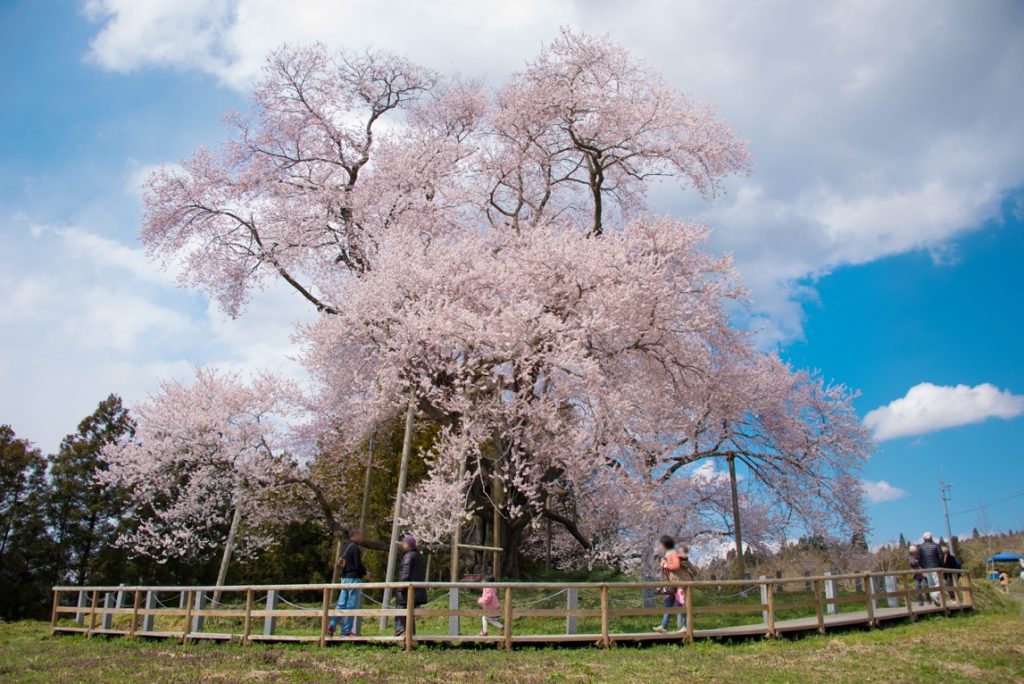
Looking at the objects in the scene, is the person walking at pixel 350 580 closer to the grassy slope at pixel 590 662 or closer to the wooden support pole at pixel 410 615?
the grassy slope at pixel 590 662

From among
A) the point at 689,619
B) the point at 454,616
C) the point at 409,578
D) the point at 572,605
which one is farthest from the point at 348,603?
the point at 689,619

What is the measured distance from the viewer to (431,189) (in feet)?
83.5

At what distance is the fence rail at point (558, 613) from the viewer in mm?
11633

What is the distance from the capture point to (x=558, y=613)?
1169cm

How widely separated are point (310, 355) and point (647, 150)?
12144mm

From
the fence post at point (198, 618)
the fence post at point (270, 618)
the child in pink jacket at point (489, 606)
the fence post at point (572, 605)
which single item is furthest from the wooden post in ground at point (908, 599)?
the fence post at point (198, 618)

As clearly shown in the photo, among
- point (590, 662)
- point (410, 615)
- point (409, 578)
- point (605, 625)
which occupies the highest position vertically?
point (409, 578)

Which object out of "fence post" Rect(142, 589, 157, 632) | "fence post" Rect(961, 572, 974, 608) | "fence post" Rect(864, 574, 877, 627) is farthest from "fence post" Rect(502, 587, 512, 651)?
"fence post" Rect(961, 572, 974, 608)

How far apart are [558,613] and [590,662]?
5.11ft

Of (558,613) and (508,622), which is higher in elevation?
(558,613)

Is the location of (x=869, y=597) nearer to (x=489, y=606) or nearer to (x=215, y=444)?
(x=489, y=606)

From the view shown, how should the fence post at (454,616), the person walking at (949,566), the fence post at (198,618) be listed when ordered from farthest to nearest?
the person walking at (949,566) → the fence post at (198,618) → the fence post at (454,616)

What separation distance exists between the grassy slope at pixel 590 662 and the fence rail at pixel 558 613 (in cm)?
33

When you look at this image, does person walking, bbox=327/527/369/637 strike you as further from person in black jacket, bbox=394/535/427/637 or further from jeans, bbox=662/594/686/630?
jeans, bbox=662/594/686/630
